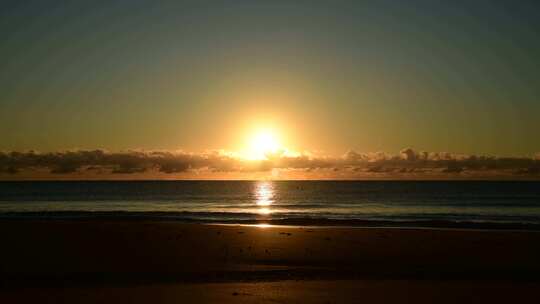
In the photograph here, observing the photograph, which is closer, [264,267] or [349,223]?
[264,267]

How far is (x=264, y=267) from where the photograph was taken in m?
16.1

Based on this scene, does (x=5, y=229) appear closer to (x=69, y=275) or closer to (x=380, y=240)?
(x=69, y=275)

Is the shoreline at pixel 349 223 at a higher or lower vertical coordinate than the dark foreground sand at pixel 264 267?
lower

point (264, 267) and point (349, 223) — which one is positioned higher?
point (264, 267)

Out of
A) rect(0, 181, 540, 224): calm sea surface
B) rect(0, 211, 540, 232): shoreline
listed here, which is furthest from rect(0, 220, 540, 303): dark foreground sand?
rect(0, 181, 540, 224): calm sea surface

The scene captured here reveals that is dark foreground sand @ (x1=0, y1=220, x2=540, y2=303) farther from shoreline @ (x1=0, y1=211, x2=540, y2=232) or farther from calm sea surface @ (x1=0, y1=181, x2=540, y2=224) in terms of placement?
calm sea surface @ (x1=0, y1=181, x2=540, y2=224)

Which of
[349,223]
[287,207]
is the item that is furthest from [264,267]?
[287,207]

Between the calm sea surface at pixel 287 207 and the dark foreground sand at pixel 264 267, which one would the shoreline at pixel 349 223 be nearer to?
the calm sea surface at pixel 287 207

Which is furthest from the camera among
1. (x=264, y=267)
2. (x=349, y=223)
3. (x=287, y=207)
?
(x=287, y=207)

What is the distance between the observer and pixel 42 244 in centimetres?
2116

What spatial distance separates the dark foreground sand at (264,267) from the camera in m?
12.2

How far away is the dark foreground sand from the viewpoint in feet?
40.1

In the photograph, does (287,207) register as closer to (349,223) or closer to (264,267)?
(349,223)

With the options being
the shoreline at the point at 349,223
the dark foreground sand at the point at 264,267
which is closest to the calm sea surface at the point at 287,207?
the shoreline at the point at 349,223
